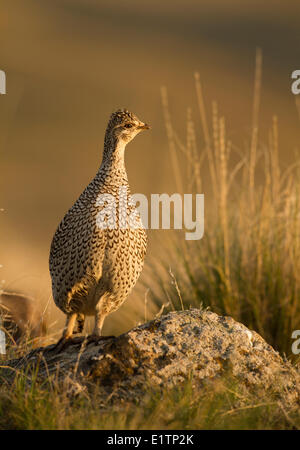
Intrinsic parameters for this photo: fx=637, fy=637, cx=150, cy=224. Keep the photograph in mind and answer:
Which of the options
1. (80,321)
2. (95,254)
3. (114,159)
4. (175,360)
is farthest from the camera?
(80,321)

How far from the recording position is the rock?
345 cm

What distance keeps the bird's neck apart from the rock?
1.09 metres

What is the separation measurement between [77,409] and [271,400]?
1056 millimetres

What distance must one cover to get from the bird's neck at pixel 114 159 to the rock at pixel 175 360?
1092 millimetres

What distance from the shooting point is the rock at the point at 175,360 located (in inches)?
136

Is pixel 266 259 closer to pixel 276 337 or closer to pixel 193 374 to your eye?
pixel 276 337

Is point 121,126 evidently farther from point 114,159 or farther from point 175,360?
point 175,360

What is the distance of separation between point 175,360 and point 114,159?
5.05 feet

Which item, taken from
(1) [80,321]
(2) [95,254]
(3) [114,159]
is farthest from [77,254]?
(1) [80,321]

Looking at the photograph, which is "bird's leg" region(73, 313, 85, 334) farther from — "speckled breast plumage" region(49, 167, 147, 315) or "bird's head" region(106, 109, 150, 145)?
"bird's head" region(106, 109, 150, 145)

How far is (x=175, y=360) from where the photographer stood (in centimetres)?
357
